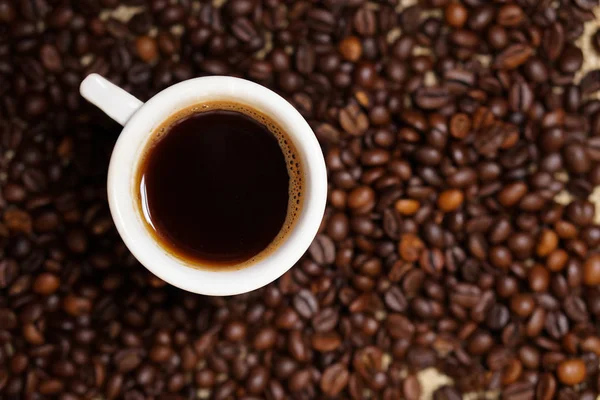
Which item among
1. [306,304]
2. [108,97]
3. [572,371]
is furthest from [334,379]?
[108,97]

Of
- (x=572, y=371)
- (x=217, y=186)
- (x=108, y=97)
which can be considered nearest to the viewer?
(x=108, y=97)

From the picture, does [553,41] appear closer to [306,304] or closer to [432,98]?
[432,98]

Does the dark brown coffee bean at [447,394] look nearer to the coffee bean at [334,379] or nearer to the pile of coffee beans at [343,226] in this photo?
the pile of coffee beans at [343,226]

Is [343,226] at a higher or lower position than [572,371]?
higher

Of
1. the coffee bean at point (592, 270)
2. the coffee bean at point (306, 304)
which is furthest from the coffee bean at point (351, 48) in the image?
the coffee bean at point (592, 270)

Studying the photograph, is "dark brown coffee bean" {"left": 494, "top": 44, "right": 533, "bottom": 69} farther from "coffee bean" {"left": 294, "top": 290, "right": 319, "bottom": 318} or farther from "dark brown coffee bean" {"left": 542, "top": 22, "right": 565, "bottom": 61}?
"coffee bean" {"left": 294, "top": 290, "right": 319, "bottom": 318}

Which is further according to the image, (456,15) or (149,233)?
(456,15)
